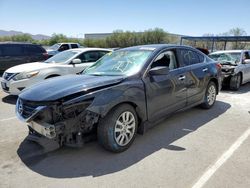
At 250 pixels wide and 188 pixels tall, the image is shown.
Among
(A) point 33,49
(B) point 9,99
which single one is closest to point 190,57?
(B) point 9,99

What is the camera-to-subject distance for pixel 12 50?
11773 mm

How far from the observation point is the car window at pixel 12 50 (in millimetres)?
11602

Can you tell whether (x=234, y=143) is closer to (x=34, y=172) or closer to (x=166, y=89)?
(x=166, y=89)

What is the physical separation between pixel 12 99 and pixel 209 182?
6328mm

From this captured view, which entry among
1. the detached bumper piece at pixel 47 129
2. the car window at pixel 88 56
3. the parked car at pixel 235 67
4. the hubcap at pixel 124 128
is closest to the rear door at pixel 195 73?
the hubcap at pixel 124 128

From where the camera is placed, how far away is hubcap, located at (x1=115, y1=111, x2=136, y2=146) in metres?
3.52

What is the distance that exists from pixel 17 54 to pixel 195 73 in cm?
980

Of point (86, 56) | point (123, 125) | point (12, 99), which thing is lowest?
point (12, 99)

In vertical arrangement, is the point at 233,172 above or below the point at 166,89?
below

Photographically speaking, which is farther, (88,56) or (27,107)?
(88,56)

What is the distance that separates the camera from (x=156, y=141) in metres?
4.04

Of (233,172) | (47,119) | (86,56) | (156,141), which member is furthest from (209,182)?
(86,56)

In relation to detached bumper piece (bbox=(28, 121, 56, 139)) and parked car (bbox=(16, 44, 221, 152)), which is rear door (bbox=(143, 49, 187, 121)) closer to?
parked car (bbox=(16, 44, 221, 152))

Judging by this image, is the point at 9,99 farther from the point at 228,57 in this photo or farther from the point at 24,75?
the point at 228,57
